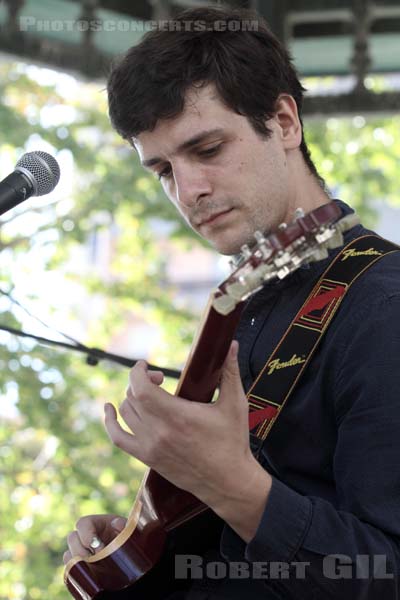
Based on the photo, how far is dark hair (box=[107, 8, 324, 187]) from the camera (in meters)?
2.00

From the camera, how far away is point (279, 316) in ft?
6.26

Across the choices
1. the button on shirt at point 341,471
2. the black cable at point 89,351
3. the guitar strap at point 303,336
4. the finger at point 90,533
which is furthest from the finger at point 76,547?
the black cable at point 89,351

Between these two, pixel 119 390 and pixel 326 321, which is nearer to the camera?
pixel 326 321

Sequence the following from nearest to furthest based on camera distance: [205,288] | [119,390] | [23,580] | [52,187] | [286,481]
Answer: [286,481] → [52,187] → [23,580] → [119,390] → [205,288]

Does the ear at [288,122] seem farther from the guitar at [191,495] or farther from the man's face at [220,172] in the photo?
the guitar at [191,495]

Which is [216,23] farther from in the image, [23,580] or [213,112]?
[23,580]

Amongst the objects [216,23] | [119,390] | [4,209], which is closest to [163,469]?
[4,209]

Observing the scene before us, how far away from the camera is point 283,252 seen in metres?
1.47

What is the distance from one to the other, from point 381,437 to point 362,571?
0.70ft

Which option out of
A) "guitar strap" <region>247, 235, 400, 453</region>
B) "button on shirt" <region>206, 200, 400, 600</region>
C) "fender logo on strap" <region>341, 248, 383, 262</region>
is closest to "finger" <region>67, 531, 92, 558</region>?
"button on shirt" <region>206, 200, 400, 600</region>

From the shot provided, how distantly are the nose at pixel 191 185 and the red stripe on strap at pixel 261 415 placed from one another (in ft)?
1.44

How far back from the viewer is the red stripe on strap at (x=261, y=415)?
175 cm

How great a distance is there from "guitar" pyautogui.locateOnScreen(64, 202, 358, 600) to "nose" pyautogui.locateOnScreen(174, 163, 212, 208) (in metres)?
0.17

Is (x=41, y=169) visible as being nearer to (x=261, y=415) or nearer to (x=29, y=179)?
(x=29, y=179)
